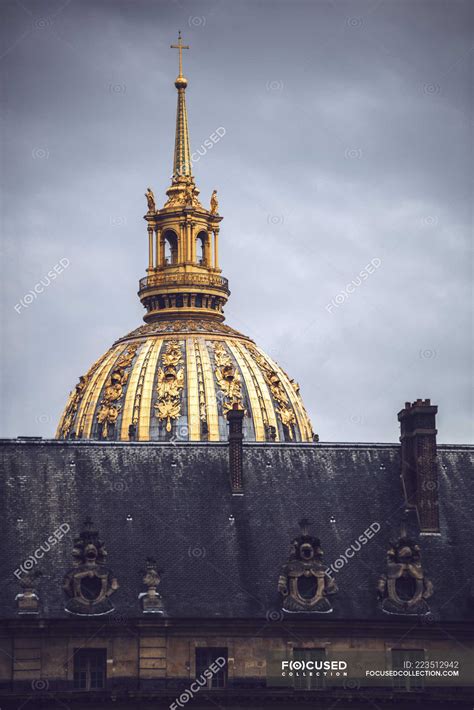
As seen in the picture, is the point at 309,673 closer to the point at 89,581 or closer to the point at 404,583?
the point at 404,583

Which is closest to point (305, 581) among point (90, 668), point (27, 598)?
point (90, 668)

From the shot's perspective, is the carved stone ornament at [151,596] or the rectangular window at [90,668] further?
the carved stone ornament at [151,596]

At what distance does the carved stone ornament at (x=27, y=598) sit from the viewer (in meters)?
138

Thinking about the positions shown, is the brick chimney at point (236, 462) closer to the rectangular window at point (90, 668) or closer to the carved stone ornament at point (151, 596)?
the carved stone ornament at point (151, 596)

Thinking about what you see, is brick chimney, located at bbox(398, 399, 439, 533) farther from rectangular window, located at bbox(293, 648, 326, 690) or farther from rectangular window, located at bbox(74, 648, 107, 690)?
rectangular window, located at bbox(74, 648, 107, 690)

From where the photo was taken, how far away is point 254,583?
141 m

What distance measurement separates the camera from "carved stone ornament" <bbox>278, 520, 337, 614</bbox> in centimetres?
14075

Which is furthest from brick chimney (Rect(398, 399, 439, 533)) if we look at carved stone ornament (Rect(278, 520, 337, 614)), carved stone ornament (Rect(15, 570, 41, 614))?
carved stone ornament (Rect(15, 570, 41, 614))

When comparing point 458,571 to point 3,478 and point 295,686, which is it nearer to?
point 295,686

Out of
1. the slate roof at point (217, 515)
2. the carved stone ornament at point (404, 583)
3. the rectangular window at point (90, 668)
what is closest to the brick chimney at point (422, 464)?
the slate roof at point (217, 515)

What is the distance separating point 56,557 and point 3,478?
16.4 feet

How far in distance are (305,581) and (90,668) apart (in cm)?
980

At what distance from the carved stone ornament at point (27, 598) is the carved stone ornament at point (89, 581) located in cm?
142

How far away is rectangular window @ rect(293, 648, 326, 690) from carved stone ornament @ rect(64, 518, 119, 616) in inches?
319
